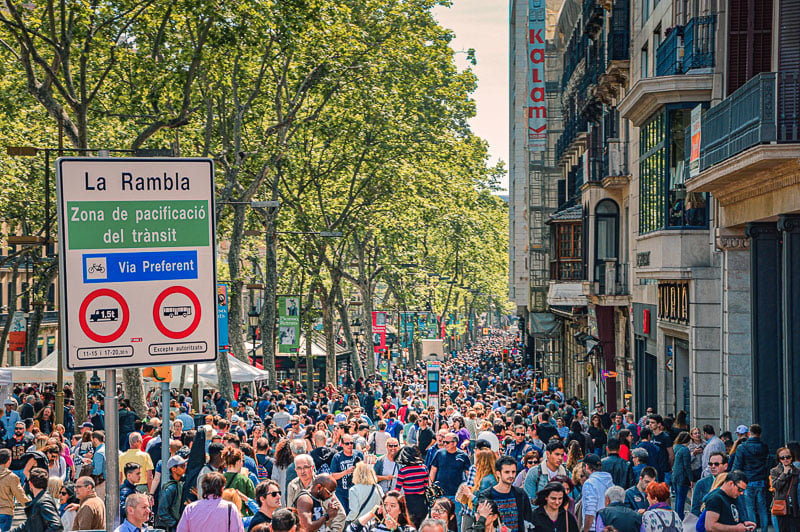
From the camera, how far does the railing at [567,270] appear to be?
38.1 meters

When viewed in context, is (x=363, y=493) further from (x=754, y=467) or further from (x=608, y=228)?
(x=608, y=228)

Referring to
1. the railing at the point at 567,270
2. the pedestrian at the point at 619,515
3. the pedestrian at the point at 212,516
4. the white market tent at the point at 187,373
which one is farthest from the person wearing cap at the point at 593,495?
the railing at the point at 567,270

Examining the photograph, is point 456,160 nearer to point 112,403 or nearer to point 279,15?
point 279,15

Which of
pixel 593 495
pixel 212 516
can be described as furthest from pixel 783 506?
pixel 212 516

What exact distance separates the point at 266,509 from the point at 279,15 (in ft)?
56.9

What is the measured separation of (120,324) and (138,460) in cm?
756

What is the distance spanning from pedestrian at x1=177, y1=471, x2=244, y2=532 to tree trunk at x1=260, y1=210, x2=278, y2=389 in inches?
1065

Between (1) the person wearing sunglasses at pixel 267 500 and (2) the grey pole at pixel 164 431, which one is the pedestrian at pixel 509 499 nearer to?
(1) the person wearing sunglasses at pixel 267 500

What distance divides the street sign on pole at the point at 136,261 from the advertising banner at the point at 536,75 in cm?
4073

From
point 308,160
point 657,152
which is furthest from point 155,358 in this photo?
point 308,160

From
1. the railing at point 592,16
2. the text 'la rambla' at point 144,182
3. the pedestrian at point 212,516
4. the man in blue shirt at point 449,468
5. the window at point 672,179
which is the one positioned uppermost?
the railing at point 592,16

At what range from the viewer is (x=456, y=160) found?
145 feet

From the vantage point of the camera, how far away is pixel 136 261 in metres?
6.21

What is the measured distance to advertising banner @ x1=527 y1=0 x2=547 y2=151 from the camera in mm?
45969
